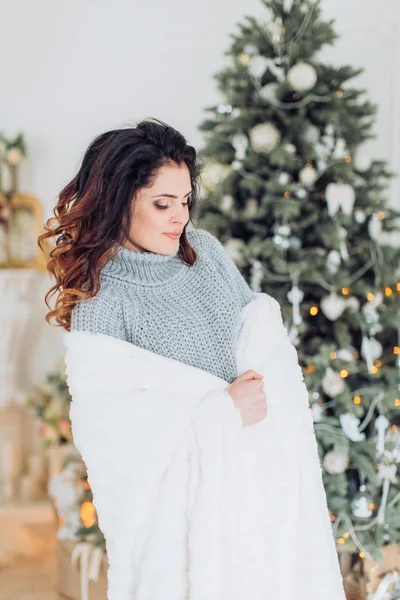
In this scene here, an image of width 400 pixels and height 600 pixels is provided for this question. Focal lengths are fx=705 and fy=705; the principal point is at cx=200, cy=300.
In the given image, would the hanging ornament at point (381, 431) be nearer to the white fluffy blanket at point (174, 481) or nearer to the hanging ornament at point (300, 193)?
the hanging ornament at point (300, 193)

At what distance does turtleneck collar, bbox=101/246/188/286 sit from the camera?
163cm

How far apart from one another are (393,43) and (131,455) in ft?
8.91

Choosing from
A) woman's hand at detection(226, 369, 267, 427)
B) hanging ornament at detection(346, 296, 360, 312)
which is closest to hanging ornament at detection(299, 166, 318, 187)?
hanging ornament at detection(346, 296, 360, 312)

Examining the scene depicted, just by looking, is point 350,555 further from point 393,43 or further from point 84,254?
point 393,43

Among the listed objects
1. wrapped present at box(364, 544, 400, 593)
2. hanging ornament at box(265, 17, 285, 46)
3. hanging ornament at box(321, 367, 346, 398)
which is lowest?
wrapped present at box(364, 544, 400, 593)

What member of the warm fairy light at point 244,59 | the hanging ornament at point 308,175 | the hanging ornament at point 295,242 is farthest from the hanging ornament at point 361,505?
the warm fairy light at point 244,59

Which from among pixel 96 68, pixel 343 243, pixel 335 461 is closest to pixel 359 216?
pixel 343 243

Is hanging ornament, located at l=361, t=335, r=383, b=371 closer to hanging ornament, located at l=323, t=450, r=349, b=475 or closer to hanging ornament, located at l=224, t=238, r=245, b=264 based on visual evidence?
hanging ornament, located at l=323, t=450, r=349, b=475

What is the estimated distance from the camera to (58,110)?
13.1 ft

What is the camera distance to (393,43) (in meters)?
3.42

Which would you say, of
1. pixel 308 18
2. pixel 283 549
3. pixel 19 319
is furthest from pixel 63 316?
pixel 19 319

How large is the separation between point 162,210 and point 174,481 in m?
0.59

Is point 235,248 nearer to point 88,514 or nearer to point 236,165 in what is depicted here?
point 236,165

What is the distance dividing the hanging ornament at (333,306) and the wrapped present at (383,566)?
0.93 metres
